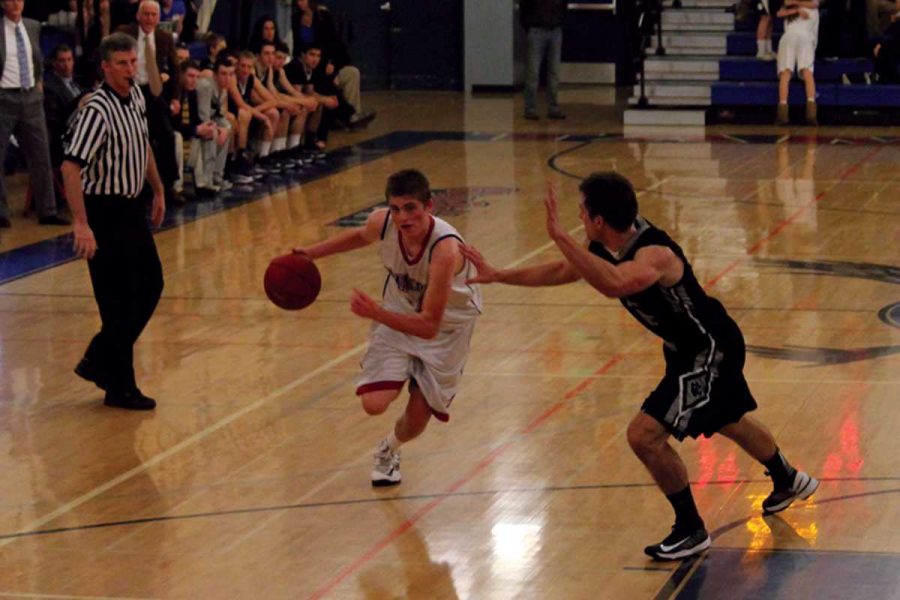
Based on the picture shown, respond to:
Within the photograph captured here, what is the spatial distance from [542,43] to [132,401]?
13.1 m

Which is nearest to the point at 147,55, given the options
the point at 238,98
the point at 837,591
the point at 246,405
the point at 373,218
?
the point at 238,98

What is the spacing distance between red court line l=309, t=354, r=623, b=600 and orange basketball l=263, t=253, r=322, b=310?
3.13 feet

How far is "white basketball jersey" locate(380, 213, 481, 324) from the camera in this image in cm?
653

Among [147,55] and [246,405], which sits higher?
[147,55]

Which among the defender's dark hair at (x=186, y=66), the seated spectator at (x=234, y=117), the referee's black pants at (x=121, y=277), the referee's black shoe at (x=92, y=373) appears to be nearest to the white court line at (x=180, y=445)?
the referee's black pants at (x=121, y=277)

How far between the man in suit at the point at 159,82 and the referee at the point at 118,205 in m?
5.29

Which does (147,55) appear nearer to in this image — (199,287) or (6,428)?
(199,287)

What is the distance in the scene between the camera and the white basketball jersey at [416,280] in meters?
6.53

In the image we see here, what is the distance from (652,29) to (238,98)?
665 cm

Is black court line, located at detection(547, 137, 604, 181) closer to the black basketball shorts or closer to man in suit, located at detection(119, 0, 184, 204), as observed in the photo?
man in suit, located at detection(119, 0, 184, 204)

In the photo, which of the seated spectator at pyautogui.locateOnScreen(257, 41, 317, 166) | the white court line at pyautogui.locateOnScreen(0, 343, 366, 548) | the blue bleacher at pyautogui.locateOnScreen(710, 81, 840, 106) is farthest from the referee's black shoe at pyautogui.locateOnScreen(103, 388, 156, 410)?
the blue bleacher at pyautogui.locateOnScreen(710, 81, 840, 106)

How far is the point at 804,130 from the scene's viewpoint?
18531mm

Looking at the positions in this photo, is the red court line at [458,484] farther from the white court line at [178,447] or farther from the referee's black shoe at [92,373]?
the referee's black shoe at [92,373]

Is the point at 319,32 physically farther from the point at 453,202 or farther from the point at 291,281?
the point at 291,281
